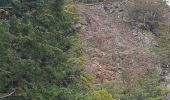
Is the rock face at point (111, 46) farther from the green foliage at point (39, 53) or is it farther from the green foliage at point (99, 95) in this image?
the green foliage at point (39, 53)

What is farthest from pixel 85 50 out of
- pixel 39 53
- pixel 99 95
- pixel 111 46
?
pixel 39 53

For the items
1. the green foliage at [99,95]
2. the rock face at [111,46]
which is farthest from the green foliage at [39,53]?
the rock face at [111,46]

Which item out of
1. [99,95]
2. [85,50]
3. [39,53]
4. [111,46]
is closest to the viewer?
[39,53]

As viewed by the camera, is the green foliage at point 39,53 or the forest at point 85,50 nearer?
the green foliage at point 39,53

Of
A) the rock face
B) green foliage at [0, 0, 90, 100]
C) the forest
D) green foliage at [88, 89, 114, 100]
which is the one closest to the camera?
green foliage at [0, 0, 90, 100]

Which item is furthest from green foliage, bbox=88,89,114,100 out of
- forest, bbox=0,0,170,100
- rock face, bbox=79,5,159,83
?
rock face, bbox=79,5,159,83

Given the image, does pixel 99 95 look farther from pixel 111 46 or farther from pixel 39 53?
pixel 111 46

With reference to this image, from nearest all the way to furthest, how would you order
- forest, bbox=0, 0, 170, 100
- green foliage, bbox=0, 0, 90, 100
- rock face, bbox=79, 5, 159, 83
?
green foliage, bbox=0, 0, 90, 100 < forest, bbox=0, 0, 170, 100 < rock face, bbox=79, 5, 159, 83

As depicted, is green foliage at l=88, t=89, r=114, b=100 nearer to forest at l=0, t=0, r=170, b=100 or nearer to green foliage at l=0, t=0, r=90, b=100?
forest at l=0, t=0, r=170, b=100
